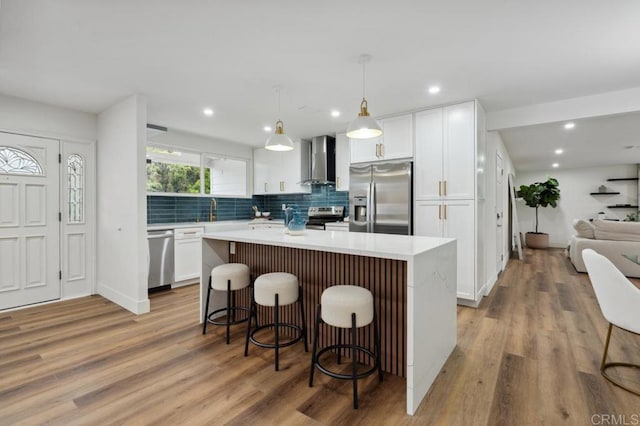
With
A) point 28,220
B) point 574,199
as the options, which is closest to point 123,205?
point 28,220

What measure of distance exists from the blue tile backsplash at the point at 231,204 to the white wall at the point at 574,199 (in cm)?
695

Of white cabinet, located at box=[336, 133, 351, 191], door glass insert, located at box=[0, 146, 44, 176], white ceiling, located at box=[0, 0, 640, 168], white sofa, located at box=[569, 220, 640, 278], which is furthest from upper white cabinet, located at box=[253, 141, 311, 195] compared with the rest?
white sofa, located at box=[569, 220, 640, 278]

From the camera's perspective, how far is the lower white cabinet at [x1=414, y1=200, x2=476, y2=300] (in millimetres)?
3494

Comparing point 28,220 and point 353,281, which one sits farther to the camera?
point 28,220

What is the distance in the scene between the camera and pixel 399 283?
2080 mm

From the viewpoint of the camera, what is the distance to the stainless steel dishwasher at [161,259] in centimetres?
409

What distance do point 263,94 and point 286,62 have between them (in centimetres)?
79

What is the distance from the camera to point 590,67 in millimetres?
2635

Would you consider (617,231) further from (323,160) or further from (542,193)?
(323,160)

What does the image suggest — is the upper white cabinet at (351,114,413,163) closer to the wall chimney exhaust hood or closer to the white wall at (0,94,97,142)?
the wall chimney exhaust hood

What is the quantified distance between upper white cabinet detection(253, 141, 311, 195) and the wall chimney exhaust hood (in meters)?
0.23

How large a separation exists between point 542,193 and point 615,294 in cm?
768

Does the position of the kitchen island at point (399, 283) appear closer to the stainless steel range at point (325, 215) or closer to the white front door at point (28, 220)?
the stainless steel range at point (325, 215)

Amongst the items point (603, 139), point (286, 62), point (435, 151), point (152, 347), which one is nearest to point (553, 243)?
point (603, 139)
